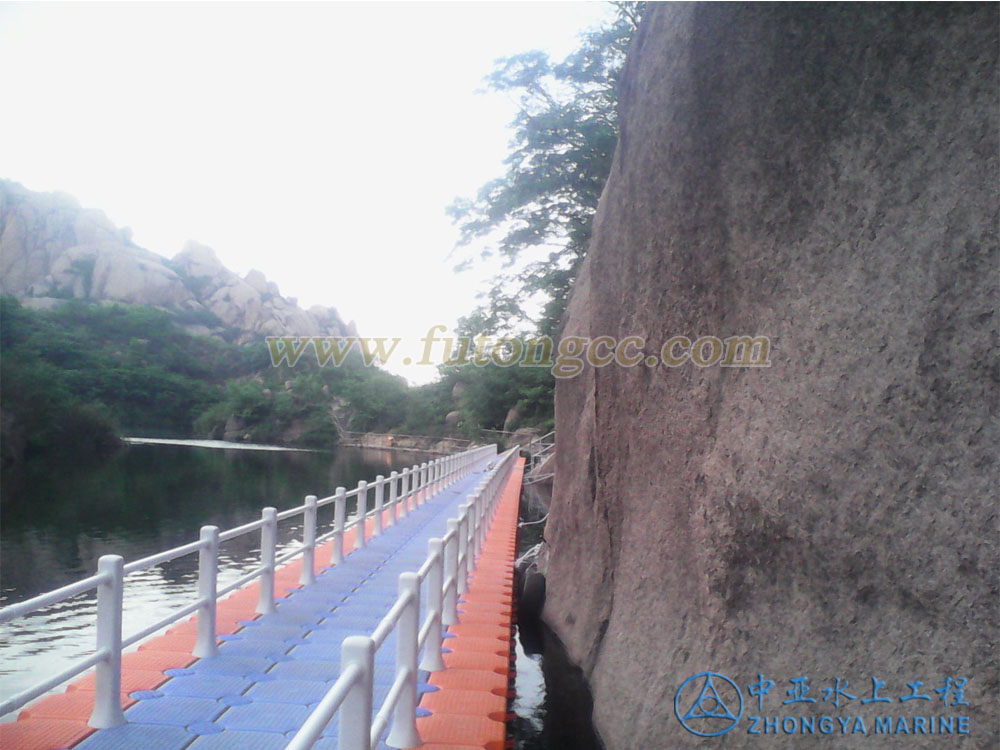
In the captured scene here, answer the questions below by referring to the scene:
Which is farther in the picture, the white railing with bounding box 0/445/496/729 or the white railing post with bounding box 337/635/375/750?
the white railing with bounding box 0/445/496/729

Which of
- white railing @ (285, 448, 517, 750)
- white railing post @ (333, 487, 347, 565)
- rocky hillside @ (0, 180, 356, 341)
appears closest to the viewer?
white railing @ (285, 448, 517, 750)

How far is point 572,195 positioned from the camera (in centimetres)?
2638

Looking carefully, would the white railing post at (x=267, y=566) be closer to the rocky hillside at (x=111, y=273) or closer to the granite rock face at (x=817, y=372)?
the granite rock face at (x=817, y=372)

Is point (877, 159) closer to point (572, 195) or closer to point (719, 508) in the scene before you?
point (719, 508)

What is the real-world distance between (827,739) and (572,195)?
2372 cm

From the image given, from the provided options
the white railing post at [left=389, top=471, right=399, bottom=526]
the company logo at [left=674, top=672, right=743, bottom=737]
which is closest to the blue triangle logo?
the company logo at [left=674, top=672, right=743, bottom=737]

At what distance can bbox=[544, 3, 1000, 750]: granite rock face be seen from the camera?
3.45 meters

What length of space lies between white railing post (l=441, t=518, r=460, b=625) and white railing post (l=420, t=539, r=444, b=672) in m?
1.03

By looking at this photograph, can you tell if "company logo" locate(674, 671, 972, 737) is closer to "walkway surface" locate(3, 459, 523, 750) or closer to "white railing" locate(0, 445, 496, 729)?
"walkway surface" locate(3, 459, 523, 750)

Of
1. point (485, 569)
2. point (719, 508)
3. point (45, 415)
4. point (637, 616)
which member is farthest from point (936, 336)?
point (45, 415)

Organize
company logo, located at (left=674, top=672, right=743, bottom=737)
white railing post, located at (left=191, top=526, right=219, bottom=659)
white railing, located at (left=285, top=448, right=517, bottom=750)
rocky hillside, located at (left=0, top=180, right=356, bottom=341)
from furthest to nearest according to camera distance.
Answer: rocky hillside, located at (left=0, top=180, right=356, bottom=341), white railing post, located at (left=191, top=526, right=219, bottom=659), company logo, located at (left=674, top=672, right=743, bottom=737), white railing, located at (left=285, top=448, right=517, bottom=750)

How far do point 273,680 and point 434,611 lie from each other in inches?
47.9

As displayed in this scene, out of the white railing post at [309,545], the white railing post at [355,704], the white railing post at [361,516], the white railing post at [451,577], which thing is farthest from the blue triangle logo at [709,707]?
the white railing post at [361,516]

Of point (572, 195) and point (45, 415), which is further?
point (45, 415)
